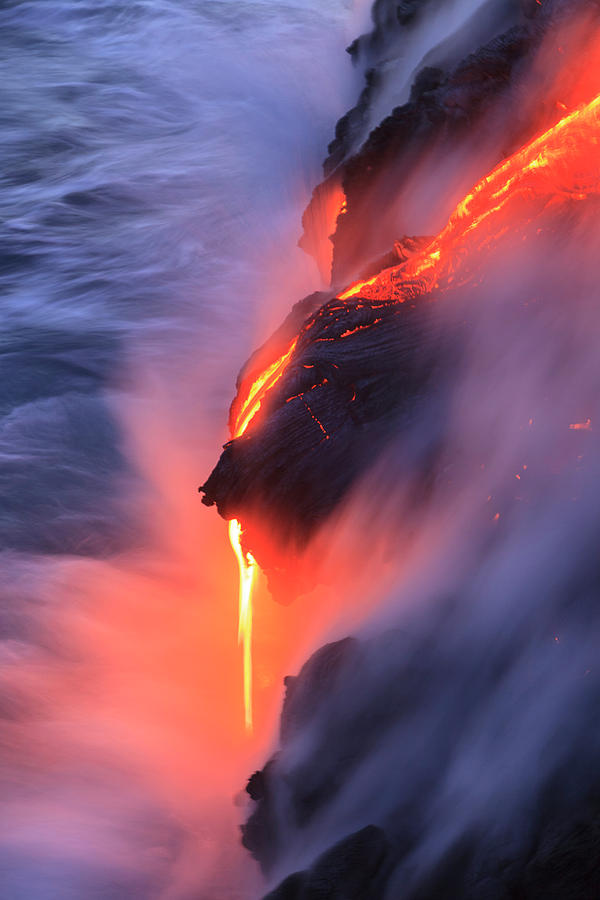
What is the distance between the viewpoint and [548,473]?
9.21 ft

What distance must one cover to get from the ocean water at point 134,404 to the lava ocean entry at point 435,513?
58 centimetres

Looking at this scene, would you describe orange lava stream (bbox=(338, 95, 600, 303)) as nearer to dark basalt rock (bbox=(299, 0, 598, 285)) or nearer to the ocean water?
dark basalt rock (bbox=(299, 0, 598, 285))

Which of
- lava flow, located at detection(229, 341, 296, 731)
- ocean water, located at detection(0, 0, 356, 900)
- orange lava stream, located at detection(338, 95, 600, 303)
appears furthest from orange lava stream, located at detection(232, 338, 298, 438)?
ocean water, located at detection(0, 0, 356, 900)

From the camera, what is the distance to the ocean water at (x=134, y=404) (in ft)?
10.9

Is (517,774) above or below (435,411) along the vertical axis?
below

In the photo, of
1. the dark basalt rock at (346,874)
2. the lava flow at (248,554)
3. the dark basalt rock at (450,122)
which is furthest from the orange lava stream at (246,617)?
the dark basalt rock at (450,122)

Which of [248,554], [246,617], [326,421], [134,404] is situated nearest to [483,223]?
[326,421]

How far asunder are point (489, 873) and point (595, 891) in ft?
1.15

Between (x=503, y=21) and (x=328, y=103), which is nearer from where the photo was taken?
(x=503, y=21)

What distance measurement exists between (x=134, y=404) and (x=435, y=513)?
326 cm

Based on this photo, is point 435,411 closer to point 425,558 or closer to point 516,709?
point 425,558

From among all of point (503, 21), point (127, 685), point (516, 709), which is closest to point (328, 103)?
point (503, 21)

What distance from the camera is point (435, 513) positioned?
2.89m

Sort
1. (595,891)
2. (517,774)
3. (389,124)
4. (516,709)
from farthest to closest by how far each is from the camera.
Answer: (389,124)
(516,709)
(517,774)
(595,891)
